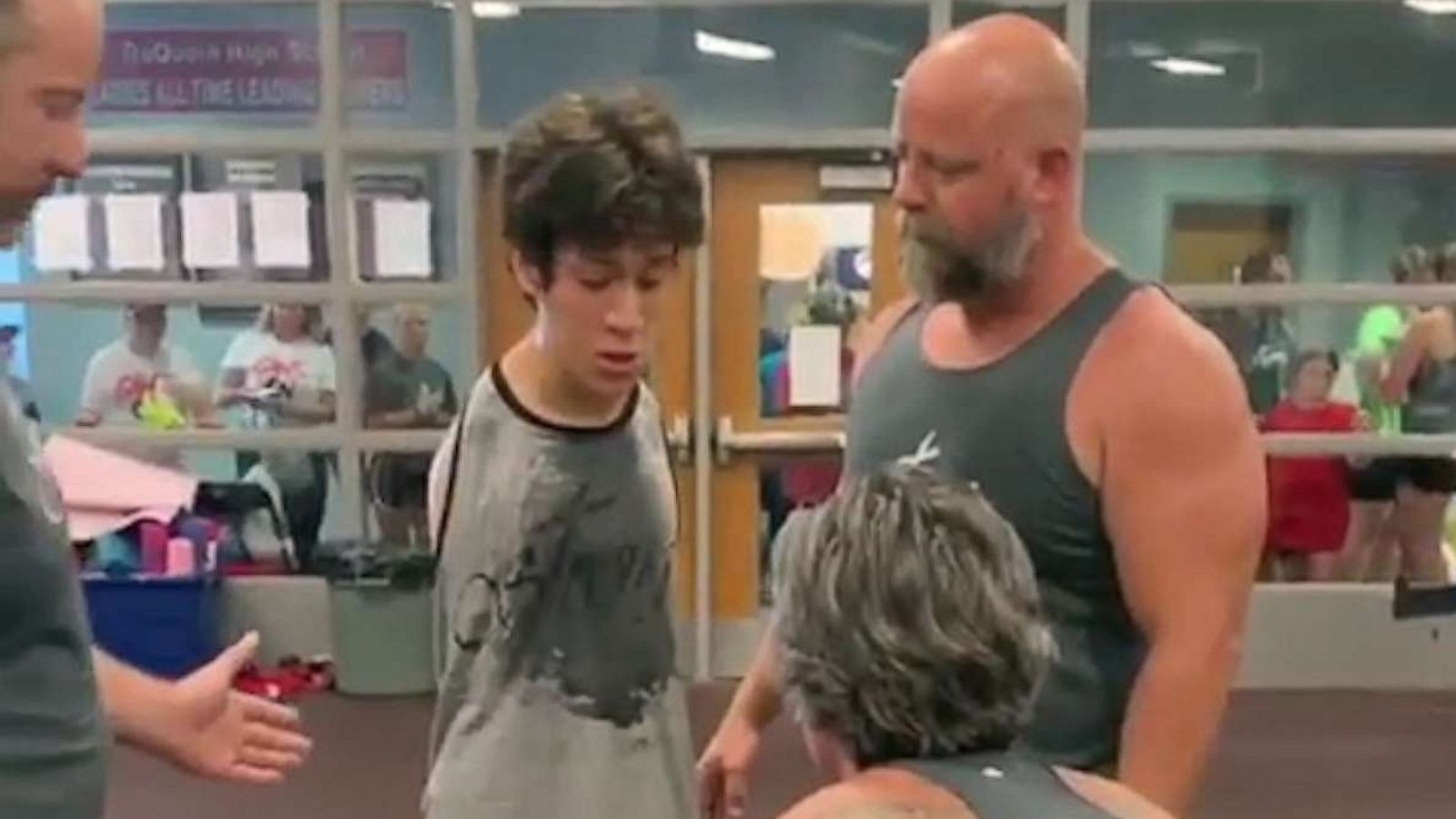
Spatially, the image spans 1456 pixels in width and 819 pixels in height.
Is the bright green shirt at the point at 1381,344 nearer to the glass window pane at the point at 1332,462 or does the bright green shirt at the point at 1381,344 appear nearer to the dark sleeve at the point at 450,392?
the glass window pane at the point at 1332,462

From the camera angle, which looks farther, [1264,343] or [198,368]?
[198,368]

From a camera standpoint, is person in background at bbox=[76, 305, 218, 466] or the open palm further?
person in background at bbox=[76, 305, 218, 466]

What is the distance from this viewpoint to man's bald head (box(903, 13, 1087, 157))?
2.12 metres

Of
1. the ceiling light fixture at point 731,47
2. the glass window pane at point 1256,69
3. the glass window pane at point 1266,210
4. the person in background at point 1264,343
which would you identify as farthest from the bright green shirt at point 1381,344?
the ceiling light fixture at point 731,47

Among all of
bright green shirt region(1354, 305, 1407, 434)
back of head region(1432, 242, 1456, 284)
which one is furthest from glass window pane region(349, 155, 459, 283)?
back of head region(1432, 242, 1456, 284)

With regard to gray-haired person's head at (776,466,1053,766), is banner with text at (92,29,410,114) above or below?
above

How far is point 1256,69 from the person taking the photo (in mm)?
7480

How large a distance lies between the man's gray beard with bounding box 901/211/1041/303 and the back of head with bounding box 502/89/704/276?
0.84 ft

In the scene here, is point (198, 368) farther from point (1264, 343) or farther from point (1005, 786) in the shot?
point (1005, 786)

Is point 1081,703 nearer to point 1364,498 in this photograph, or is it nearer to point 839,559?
point 839,559

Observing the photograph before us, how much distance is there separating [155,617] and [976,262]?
5.37 meters

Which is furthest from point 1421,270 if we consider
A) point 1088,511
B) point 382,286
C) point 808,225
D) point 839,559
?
point 839,559

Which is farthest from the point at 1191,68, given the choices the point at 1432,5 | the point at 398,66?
the point at 398,66

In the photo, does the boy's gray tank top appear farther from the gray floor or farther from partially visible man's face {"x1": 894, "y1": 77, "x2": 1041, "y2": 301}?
the gray floor
